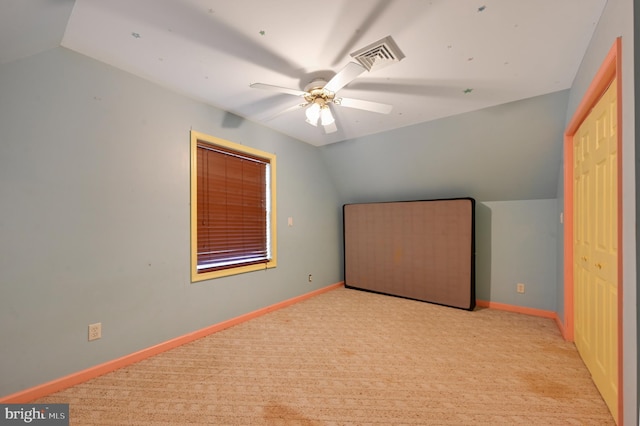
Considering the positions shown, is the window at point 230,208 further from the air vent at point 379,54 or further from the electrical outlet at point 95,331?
the air vent at point 379,54

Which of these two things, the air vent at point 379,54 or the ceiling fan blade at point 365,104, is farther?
the ceiling fan blade at point 365,104

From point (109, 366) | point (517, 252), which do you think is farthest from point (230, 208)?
point (517, 252)

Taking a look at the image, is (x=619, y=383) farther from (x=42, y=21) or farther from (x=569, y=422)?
(x=42, y=21)

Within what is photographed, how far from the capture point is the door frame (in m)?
1.25

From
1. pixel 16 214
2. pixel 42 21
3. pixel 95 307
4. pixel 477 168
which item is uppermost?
pixel 42 21

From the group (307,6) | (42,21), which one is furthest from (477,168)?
(42,21)

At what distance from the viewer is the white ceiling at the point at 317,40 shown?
147 centimetres

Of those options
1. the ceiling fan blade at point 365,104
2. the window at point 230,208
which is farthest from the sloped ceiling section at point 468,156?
the window at point 230,208

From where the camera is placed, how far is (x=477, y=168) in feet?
10.8

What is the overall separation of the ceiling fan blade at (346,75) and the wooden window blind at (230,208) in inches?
61.1

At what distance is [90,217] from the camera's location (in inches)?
77.2

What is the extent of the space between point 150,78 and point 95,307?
1.92m

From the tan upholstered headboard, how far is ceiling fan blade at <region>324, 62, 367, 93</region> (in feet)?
8.04

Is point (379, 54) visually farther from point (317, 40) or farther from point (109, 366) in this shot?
point (109, 366)
